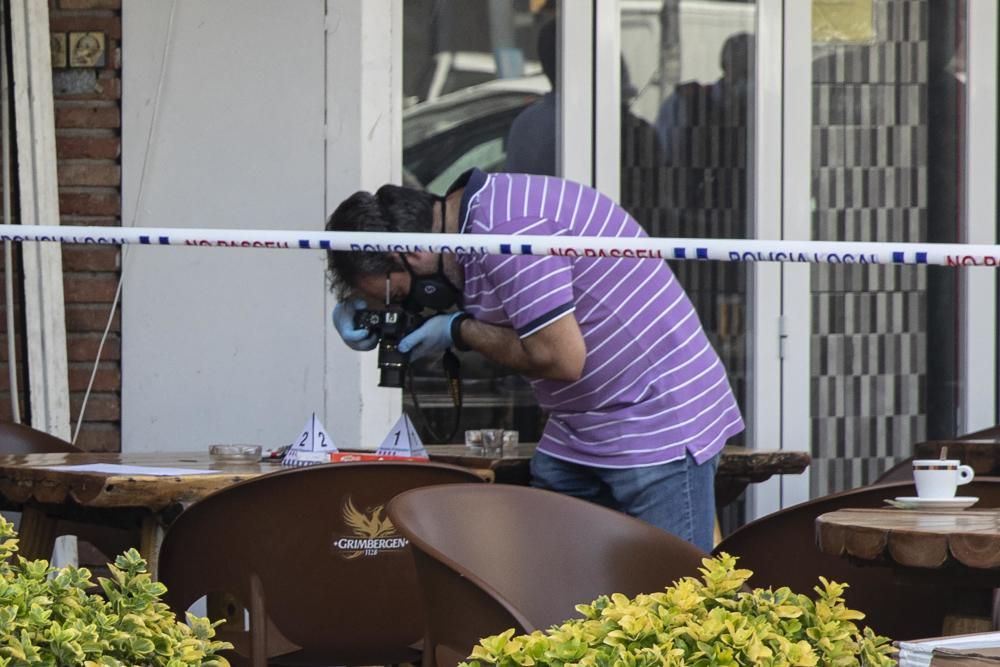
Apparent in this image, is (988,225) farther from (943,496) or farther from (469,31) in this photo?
(943,496)

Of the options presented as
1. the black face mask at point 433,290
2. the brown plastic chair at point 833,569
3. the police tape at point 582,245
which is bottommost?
the brown plastic chair at point 833,569

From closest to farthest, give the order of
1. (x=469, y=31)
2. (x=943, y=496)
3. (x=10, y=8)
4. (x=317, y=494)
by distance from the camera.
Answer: (x=943, y=496) → (x=317, y=494) → (x=10, y=8) → (x=469, y=31)

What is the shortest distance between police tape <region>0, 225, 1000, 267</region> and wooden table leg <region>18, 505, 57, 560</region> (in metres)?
0.74

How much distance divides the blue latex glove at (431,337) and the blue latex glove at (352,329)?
0.31 feet

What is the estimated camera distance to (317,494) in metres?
2.81

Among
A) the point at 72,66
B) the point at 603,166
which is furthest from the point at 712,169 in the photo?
the point at 72,66

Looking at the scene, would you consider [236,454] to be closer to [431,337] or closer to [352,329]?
[352,329]

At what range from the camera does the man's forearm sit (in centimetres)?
324

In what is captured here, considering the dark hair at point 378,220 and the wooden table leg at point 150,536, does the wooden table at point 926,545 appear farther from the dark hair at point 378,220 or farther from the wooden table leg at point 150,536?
the wooden table leg at point 150,536

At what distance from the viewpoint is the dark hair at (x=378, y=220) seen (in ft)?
11.1

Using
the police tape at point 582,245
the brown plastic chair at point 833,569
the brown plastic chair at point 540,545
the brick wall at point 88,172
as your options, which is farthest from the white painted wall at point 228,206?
the brown plastic chair at point 540,545

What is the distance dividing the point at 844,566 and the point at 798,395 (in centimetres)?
279

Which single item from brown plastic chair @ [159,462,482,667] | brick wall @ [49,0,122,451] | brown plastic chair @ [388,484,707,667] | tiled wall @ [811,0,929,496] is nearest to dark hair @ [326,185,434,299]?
brown plastic chair @ [159,462,482,667]

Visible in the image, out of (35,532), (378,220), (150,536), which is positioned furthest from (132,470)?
(378,220)
